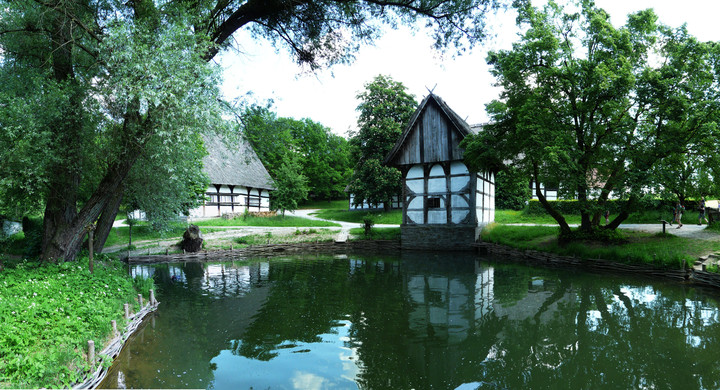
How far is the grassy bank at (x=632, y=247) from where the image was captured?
13406mm

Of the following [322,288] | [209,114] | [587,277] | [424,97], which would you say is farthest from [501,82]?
[209,114]

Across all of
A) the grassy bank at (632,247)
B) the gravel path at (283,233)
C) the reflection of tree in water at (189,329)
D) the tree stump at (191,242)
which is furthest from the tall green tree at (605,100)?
the tree stump at (191,242)

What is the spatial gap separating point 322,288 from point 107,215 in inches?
268

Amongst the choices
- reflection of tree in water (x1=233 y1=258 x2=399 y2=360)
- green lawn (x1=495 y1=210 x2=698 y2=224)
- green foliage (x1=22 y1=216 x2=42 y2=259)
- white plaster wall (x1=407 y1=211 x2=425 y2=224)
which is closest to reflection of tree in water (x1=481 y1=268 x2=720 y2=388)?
reflection of tree in water (x1=233 y1=258 x2=399 y2=360)

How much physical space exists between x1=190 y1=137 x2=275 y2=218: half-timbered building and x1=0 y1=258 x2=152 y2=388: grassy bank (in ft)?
72.0

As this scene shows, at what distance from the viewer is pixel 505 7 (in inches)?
335

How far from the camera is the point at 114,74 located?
7758 millimetres

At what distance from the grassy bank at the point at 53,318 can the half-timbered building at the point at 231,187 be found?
2195cm

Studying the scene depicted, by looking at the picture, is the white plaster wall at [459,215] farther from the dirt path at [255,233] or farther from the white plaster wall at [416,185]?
the dirt path at [255,233]

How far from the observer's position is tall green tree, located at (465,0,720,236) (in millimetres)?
13562

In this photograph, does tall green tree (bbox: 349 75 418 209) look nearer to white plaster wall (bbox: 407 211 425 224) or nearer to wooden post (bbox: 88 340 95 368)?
white plaster wall (bbox: 407 211 425 224)

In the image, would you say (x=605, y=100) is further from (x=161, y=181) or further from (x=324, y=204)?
(x=324, y=204)

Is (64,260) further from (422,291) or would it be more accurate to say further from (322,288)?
(422,291)

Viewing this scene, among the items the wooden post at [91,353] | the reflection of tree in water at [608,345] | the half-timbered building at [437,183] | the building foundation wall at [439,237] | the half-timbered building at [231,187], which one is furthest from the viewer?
the half-timbered building at [231,187]
